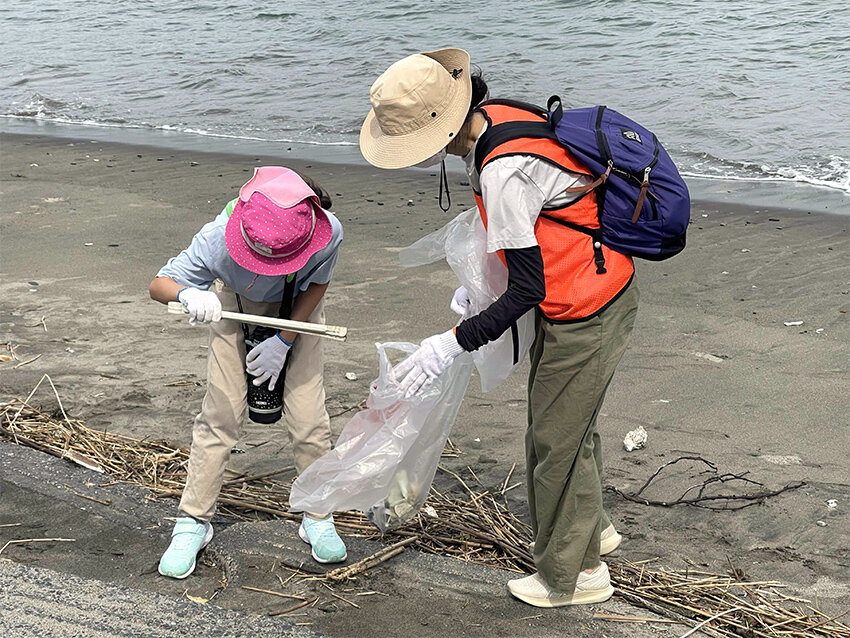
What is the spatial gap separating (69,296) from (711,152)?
24.3ft

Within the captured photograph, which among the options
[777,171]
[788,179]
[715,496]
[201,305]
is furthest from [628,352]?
[777,171]

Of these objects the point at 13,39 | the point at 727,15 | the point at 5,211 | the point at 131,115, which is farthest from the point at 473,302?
the point at 13,39

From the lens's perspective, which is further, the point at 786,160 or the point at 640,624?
the point at 786,160

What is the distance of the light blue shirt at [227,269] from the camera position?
2.90 meters

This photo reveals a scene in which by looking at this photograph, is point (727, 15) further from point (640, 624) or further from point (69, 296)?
point (640, 624)

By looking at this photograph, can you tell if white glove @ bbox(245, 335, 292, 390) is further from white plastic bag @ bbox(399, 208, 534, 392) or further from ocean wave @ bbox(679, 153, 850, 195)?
ocean wave @ bbox(679, 153, 850, 195)

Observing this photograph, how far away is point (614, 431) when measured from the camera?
13.8ft

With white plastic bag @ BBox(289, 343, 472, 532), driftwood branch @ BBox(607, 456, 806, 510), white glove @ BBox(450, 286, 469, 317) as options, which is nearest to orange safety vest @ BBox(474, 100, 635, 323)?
white glove @ BBox(450, 286, 469, 317)

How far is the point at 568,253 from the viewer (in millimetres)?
2531

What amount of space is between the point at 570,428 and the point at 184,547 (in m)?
1.31

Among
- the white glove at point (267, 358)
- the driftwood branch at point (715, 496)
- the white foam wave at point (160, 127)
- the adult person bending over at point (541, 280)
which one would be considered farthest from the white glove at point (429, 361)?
the white foam wave at point (160, 127)

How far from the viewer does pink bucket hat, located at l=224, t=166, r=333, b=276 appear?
2721 millimetres

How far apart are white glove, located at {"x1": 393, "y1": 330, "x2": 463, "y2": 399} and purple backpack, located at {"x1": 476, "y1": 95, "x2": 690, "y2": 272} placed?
0.46 metres

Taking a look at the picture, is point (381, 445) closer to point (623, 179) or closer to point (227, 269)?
point (227, 269)
